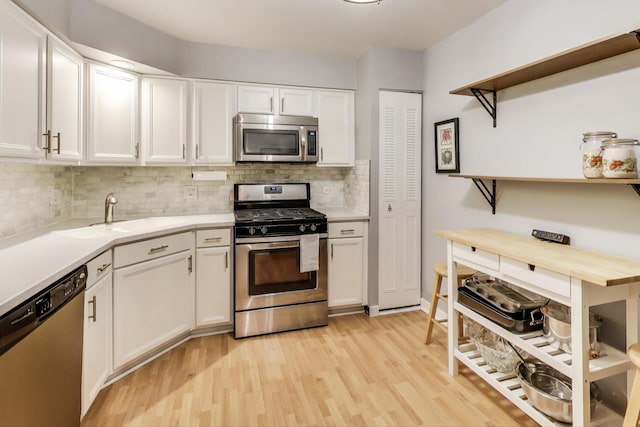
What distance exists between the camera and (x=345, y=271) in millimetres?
3188

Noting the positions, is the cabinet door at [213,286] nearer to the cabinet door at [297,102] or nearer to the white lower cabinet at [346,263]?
the white lower cabinet at [346,263]

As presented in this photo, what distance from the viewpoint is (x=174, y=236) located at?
2547mm

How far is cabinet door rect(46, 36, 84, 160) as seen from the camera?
6.40 feet

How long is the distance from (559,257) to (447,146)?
60.0 inches

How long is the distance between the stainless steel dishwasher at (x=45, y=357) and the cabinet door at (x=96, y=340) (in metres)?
0.21

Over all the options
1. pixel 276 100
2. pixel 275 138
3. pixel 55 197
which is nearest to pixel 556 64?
pixel 275 138

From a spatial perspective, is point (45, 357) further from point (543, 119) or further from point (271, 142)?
point (543, 119)

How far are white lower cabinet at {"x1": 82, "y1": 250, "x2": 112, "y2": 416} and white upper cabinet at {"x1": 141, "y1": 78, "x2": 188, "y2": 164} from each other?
1123mm

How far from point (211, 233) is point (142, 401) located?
1.22 meters

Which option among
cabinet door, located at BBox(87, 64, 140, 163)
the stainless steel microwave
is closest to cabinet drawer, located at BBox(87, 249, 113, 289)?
cabinet door, located at BBox(87, 64, 140, 163)

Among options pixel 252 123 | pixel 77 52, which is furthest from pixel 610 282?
pixel 77 52

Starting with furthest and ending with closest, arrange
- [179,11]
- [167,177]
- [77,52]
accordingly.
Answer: [167,177]
[179,11]
[77,52]

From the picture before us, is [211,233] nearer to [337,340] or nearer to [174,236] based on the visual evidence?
[174,236]

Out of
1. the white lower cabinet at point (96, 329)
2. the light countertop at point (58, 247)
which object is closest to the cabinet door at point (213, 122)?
the light countertop at point (58, 247)
